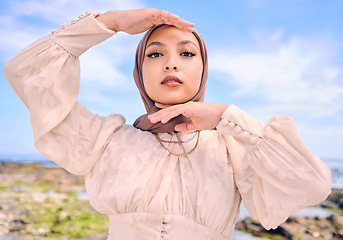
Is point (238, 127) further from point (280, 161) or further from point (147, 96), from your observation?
point (147, 96)

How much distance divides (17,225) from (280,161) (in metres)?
4.20

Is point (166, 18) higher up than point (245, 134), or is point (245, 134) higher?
point (166, 18)

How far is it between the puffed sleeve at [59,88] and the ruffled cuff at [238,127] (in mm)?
578

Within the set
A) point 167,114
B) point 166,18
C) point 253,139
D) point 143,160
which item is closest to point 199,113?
point 167,114

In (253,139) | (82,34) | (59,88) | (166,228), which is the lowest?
(166,228)

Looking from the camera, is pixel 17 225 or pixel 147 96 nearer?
pixel 147 96

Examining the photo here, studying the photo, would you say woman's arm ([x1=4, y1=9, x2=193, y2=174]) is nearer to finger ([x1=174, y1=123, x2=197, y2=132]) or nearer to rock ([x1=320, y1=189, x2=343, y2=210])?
finger ([x1=174, y1=123, x2=197, y2=132])

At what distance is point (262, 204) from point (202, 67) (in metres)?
0.70

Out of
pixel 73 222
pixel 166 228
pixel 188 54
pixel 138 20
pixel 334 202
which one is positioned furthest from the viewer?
pixel 334 202

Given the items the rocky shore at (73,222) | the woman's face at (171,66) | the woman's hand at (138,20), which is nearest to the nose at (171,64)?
the woman's face at (171,66)

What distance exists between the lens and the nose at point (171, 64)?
4.41ft

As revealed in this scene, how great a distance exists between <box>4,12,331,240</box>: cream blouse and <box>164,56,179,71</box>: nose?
11.5 inches

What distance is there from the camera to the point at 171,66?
1.34 m

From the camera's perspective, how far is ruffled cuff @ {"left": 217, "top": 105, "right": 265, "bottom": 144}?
110 centimetres
